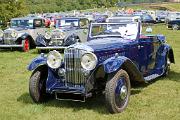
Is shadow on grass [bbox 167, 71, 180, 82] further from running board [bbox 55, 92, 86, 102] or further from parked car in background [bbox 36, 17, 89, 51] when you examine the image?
parked car in background [bbox 36, 17, 89, 51]

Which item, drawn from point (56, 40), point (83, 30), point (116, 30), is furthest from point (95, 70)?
point (83, 30)

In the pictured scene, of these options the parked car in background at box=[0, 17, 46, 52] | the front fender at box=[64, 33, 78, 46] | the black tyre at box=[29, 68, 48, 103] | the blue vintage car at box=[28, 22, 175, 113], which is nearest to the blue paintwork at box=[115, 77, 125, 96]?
the blue vintage car at box=[28, 22, 175, 113]

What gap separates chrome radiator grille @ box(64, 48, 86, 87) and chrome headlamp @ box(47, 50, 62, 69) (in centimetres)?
19

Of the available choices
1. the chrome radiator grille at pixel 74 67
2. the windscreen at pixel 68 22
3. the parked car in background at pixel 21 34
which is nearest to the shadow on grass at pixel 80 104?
the chrome radiator grille at pixel 74 67

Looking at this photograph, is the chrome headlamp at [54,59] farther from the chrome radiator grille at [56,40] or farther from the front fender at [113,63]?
the chrome radiator grille at [56,40]

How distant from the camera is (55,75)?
8109mm

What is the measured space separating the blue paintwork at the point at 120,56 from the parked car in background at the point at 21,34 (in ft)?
30.6

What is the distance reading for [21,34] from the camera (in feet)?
60.7

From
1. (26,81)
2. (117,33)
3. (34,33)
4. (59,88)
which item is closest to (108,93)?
(59,88)

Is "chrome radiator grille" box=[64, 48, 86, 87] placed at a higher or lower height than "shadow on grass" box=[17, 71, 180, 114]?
higher

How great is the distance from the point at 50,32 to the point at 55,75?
996 centimetres

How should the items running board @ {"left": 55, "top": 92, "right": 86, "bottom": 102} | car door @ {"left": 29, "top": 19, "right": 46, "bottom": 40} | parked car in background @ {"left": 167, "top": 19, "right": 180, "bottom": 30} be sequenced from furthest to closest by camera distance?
1. parked car in background @ {"left": 167, "top": 19, "right": 180, "bottom": 30}
2. car door @ {"left": 29, "top": 19, "right": 46, "bottom": 40}
3. running board @ {"left": 55, "top": 92, "right": 86, "bottom": 102}

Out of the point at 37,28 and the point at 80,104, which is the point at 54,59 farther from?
the point at 37,28

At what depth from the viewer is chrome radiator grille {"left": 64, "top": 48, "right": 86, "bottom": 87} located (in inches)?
303
